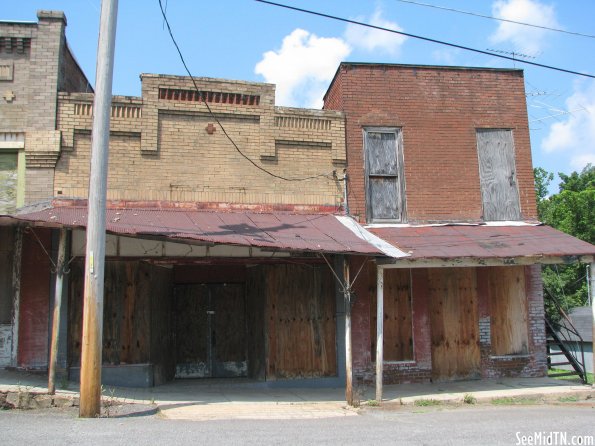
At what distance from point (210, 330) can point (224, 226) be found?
364 centimetres

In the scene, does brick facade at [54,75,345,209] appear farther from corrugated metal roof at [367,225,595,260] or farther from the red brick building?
corrugated metal roof at [367,225,595,260]

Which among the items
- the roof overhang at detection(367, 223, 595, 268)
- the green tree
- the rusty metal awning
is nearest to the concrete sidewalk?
the roof overhang at detection(367, 223, 595, 268)

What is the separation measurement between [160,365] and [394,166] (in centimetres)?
653

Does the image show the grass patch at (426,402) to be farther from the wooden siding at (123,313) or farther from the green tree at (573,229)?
the green tree at (573,229)

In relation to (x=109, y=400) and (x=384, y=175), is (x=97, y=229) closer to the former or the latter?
(x=109, y=400)

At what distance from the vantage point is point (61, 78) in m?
11.0

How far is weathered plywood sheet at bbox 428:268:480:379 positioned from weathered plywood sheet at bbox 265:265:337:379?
7.71 feet

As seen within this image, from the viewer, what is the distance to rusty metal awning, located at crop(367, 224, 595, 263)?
34.0 feet

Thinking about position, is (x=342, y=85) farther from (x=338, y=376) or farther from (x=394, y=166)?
(x=338, y=376)

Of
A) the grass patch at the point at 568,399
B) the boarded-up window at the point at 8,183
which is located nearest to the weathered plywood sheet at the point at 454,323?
the grass patch at the point at 568,399

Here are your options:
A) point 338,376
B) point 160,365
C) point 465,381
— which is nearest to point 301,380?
point 338,376

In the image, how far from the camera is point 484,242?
11.1m

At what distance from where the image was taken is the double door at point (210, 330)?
12.4m

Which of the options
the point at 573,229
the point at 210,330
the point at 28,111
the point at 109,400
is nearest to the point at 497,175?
the point at 210,330
